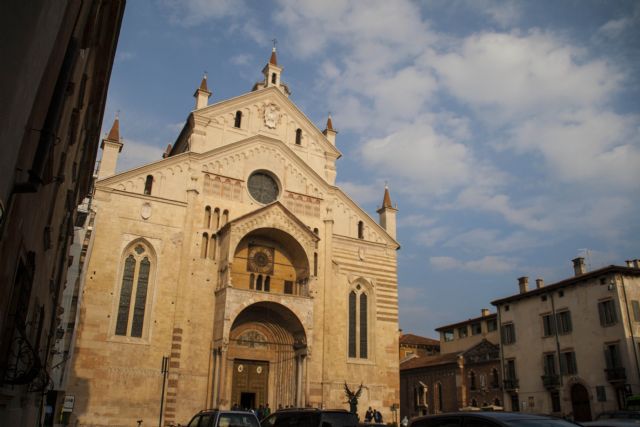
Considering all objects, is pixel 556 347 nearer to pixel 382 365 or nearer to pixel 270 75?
pixel 382 365

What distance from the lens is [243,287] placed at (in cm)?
2828

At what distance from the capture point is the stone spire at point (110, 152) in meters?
26.5

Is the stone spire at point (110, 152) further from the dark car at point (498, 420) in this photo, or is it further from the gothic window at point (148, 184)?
the dark car at point (498, 420)

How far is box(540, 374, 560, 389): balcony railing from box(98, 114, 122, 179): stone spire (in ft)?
102

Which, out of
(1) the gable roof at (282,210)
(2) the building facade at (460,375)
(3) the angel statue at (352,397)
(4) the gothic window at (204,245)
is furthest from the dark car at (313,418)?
(2) the building facade at (460,375)

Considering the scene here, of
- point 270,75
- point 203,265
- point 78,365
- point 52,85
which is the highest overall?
point 270,75

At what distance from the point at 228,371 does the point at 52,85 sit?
22020mm

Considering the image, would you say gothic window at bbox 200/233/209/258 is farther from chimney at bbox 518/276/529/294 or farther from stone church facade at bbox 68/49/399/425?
chimney at bbox 518/276/529/294

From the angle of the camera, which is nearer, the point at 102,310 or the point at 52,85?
the point at 52,85

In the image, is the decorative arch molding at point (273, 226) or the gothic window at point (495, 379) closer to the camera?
the decorative arch molding at point (273, 226)

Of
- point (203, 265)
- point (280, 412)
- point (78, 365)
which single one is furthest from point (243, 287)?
point (280, 412)

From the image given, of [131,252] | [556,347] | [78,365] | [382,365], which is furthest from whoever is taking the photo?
[556,347]

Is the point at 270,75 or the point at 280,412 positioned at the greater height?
the point at 270,75

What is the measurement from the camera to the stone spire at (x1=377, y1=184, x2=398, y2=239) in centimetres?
3441
